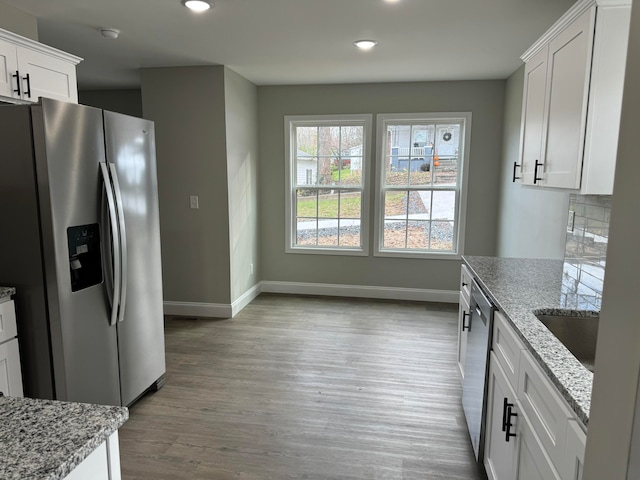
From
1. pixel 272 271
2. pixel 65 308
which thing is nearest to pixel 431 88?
pixel 272 271

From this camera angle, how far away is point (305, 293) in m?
5.20

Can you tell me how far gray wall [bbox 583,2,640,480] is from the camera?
24.9 inches

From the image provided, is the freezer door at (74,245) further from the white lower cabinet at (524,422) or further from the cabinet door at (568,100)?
the cabinet door at (568,100)

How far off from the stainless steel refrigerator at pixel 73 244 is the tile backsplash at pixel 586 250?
237cm

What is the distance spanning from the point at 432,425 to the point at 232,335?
2.04m

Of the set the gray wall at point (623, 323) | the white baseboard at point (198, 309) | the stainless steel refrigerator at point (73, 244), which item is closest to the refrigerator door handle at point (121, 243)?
the stainless steel refrigerator at point (73, 244)

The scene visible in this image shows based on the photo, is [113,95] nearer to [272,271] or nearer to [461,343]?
[272,271]

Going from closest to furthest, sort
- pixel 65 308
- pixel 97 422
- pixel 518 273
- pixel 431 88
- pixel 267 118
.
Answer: pixel 97 422 → pixel 65 308 → pixel 518 273 → pixel 431 88 → pixel 267 118

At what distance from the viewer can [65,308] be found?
6.78ft

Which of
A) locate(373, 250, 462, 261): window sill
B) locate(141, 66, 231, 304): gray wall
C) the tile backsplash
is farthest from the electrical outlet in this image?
locate(141, 66, 231, 304): gray wall

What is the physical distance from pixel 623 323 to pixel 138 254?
2508mm

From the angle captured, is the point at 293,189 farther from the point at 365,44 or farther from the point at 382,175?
the point at 365,44

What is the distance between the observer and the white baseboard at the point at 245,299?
4.40 meters

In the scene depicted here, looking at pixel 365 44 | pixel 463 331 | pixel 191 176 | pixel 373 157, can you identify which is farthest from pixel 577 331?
pixel 191 176
